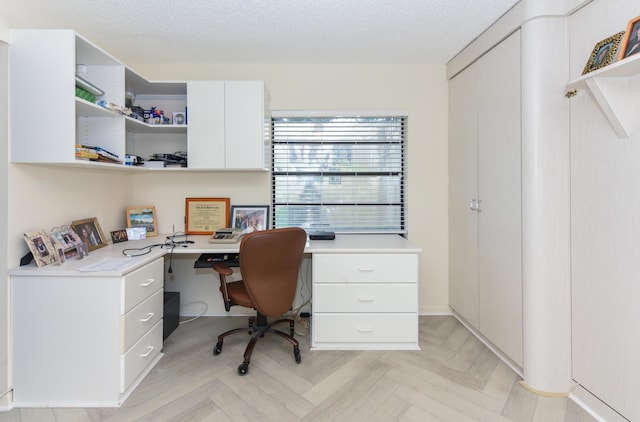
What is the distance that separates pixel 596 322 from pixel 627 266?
36 centimetres

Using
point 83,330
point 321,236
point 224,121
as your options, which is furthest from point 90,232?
point 321,236

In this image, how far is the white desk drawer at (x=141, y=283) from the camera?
5.35 ft

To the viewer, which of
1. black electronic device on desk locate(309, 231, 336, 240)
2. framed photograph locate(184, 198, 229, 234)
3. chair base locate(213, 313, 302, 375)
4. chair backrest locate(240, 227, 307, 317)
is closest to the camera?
chair backrest locate(240, 227, 307, 317)

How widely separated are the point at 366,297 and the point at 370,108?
1.73 metres

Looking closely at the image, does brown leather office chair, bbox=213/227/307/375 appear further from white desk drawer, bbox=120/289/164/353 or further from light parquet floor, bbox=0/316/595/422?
white desk drawer, bbox=120/289/164/353

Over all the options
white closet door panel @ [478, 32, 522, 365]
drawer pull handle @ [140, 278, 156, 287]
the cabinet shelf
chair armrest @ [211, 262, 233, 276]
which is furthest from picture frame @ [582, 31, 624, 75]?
drawer pull handle @ [140, 278, 156, 287]

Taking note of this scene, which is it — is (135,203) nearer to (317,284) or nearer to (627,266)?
(317,284)

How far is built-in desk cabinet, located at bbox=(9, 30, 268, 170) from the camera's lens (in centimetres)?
159

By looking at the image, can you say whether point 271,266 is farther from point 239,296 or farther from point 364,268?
point 364,268

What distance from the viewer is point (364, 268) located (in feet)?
6.88

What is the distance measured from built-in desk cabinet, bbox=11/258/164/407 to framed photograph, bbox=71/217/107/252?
475mm

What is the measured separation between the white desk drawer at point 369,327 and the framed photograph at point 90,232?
1.70 metres

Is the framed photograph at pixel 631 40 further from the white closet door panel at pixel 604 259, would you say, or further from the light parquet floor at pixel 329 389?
the light parquet floor at pixel 329 389

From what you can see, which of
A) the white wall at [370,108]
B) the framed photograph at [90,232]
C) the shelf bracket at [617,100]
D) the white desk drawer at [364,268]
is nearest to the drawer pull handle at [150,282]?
the framed photograph at [90,232]
